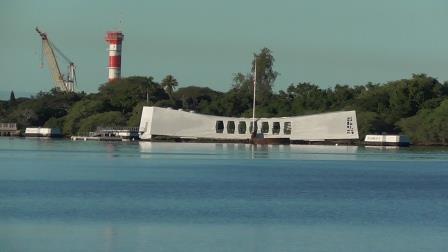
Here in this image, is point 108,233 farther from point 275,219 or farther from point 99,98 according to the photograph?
point 99,98

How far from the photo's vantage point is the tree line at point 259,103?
132000mm

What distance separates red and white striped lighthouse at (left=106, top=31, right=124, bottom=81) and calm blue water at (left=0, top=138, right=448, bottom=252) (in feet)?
280

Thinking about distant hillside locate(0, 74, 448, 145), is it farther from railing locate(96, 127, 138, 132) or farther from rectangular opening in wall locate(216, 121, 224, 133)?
rectangular opening in wall locate(216, 121, 224, 133)

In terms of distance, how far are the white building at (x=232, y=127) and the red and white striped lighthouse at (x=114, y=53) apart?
32574 millimetres

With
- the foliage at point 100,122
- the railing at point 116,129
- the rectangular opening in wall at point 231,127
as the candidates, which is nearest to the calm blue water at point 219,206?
the rectangular opening in wall at point 231,127

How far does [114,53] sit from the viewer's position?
168375mm

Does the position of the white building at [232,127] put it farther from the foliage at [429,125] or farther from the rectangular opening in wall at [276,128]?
the foliage at [429,125]

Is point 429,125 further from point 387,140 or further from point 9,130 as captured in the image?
point 9,130

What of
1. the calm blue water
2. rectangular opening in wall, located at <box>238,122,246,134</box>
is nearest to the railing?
rectangular opening in wall, located at <box>238,122,246,134</box>

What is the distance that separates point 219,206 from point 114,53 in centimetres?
12106

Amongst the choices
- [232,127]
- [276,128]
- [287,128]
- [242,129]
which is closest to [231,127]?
[232,127]

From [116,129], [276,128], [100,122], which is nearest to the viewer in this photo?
[276,128]

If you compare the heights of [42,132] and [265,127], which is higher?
[265,127]

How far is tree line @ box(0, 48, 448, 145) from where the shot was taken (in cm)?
13200
